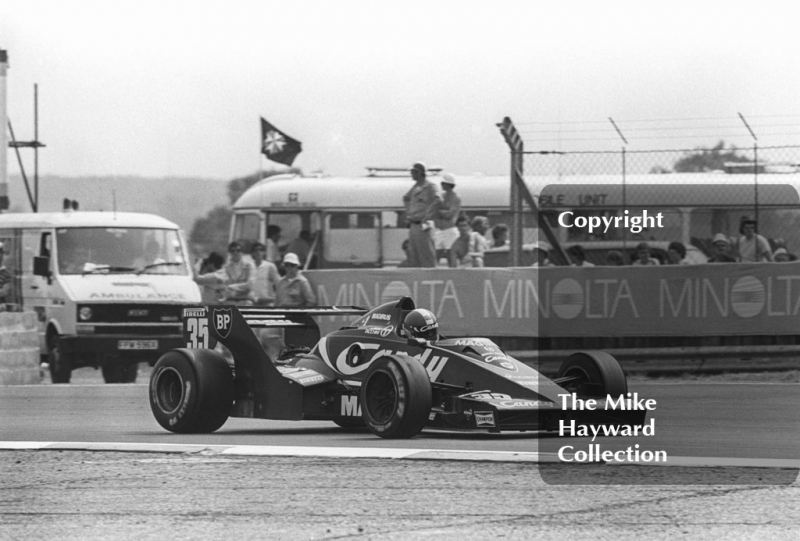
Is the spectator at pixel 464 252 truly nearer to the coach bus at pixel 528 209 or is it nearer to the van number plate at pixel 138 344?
the coach bus at pixel 528 209

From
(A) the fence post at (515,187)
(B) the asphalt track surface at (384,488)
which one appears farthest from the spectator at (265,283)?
(B) the asphalt track surface at (384,488)

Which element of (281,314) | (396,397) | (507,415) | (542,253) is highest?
(542,253)

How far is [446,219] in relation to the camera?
1527 cm

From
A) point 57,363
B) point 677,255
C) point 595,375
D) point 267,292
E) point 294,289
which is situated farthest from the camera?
point 57,363

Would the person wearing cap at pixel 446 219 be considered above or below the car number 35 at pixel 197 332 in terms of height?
above

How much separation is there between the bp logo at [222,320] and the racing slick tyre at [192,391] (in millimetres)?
196

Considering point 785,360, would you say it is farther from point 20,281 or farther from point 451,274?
point 20,281

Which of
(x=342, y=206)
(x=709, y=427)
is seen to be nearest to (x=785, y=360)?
(x=709, y=427)

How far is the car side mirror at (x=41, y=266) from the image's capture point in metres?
16.6

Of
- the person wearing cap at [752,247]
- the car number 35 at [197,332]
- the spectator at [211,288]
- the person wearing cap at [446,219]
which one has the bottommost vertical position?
the car number 35 at [197,332]

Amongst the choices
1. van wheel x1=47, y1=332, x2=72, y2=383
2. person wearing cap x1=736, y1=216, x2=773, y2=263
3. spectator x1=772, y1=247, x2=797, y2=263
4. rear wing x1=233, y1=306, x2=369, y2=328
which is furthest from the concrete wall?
spectator x1=772, y1=247, x2=797, y2=263

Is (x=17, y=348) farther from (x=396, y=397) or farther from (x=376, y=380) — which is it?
(x=396, y=397)

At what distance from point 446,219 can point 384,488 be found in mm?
8495

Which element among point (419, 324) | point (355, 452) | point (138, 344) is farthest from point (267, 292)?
point (355, 452)
